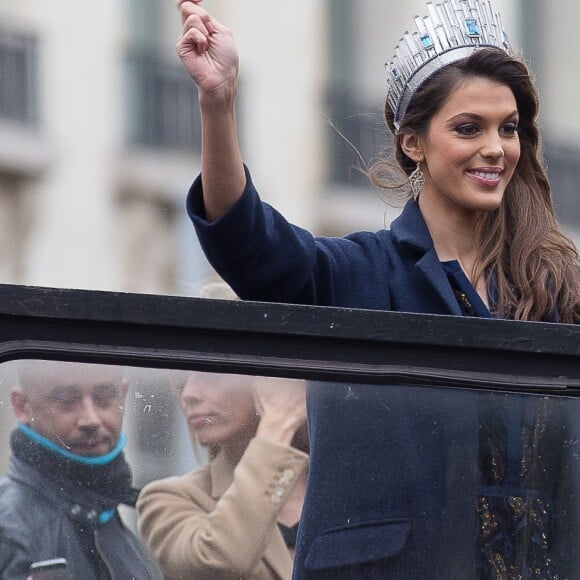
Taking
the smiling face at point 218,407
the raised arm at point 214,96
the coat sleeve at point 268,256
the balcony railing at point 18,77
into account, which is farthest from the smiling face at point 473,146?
the balcony railing at point 18,77

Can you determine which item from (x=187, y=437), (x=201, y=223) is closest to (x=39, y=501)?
(x=187, y=437)

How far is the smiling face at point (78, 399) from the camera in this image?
2.12 meters

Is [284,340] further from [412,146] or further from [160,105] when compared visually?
[160,105]

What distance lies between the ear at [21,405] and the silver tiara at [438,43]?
3.06ft

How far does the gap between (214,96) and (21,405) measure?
0.55 m

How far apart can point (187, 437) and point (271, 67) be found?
1074 cm

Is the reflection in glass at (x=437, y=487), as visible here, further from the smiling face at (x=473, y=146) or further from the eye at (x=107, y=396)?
the smiling face at (x=473, y=146)

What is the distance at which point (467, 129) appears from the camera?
2.71 metres

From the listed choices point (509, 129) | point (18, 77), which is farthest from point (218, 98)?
point (18, 77)

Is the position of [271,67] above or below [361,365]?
above

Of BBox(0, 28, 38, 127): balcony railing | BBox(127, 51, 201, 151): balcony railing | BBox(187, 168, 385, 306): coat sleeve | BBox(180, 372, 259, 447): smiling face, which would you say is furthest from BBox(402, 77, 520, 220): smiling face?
BBox(127, 51, 201, 151): balcony railing

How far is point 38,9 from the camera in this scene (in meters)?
11.9

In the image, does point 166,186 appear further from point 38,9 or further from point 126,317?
point 126,317

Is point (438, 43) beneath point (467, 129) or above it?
above
